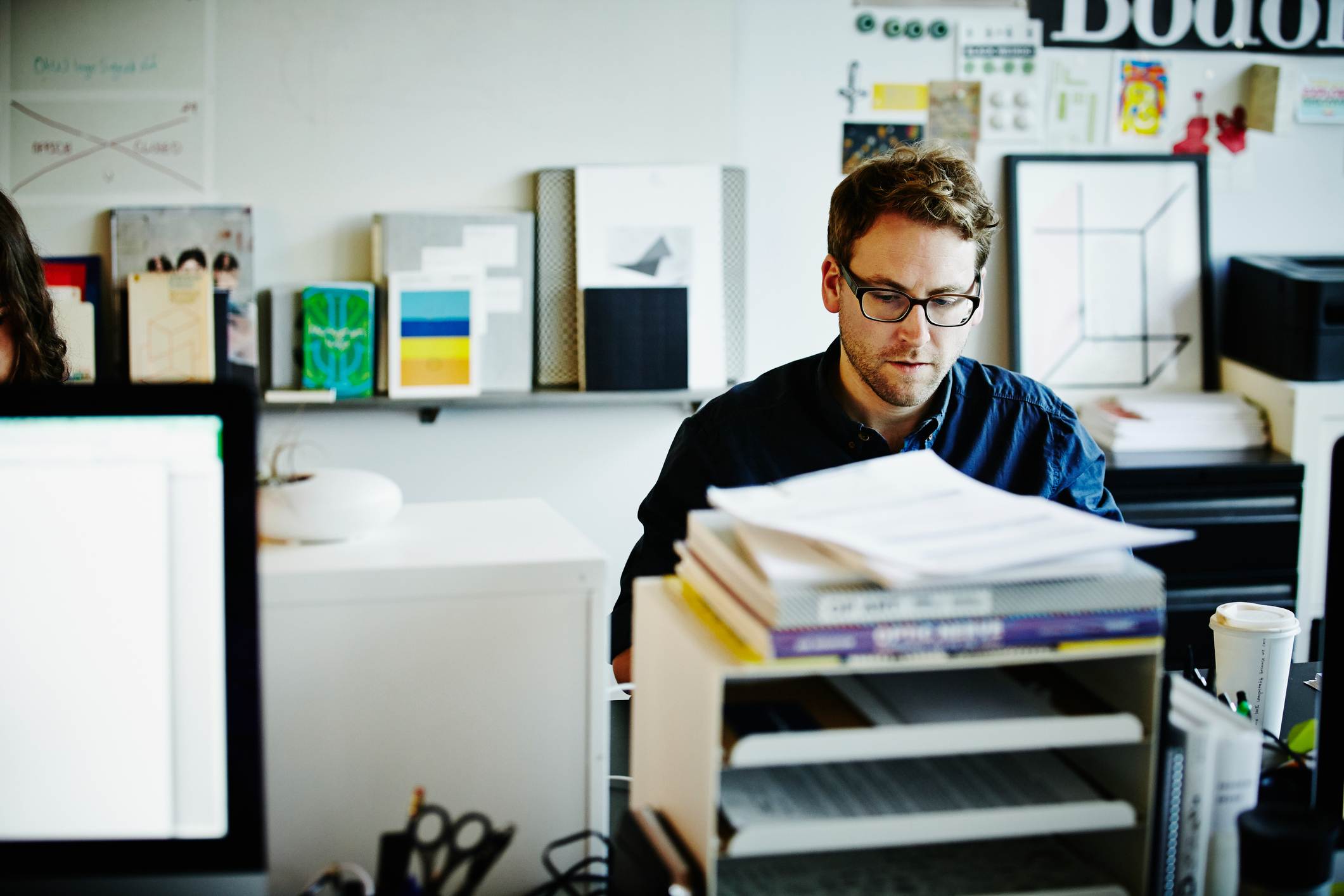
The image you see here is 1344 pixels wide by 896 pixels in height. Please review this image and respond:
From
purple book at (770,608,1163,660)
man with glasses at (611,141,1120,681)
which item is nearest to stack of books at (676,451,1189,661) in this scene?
purple book at (770,608,1163,660)

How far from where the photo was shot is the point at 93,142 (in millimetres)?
2730

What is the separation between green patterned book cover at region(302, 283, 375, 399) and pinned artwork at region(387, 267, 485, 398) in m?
0.05

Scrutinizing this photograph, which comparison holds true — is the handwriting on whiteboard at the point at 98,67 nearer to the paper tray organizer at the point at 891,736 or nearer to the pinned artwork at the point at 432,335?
the pinned artwork at the point at 432,335

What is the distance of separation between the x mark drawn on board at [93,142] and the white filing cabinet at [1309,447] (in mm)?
2556

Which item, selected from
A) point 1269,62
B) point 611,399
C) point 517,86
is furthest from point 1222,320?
point 517,86

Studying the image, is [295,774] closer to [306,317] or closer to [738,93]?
[306,317]

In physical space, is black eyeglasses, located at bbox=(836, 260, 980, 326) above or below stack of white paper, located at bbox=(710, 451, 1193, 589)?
above

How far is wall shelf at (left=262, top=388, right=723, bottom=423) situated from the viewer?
2.76m

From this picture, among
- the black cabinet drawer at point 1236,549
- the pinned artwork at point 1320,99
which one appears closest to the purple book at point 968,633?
the black cabinet drawer at point 1236,549

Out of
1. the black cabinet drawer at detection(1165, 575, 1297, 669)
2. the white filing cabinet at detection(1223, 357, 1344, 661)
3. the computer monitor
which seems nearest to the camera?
the computer monitor

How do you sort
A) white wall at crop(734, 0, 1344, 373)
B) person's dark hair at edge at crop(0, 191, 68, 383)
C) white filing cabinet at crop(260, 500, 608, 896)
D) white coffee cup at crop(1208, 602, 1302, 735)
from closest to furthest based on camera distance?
white filing cabinet at crop(260, 500, 608, 896) < white coffee cup at crop(1208, 602, 1302, 735) < person's dark hair at edge at crop(0, 191, 68, 383) < white wall at crop(734, 0, 1344, 373)

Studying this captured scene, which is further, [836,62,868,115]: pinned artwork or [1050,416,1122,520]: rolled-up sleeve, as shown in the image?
[836,62,868,115]: pinned artwork

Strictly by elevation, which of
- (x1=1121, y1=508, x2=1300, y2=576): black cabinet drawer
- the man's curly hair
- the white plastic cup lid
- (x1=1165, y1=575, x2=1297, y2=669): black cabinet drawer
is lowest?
(x1=1165, y1=575, x2=1297, y2=669): black cabinet drawer

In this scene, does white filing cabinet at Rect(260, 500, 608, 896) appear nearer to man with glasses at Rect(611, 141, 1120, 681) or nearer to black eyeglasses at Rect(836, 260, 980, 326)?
man with glasses at Rect(611, 141, 1120, 681)
